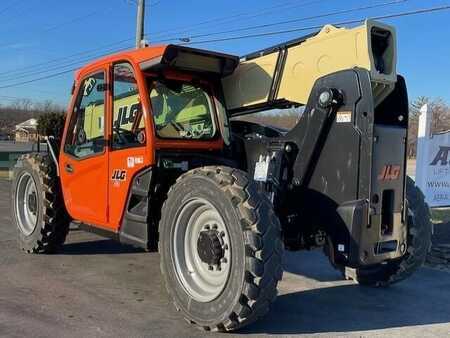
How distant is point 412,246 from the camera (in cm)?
537

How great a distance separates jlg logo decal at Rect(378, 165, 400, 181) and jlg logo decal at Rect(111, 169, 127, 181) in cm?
248

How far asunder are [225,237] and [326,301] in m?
1.64

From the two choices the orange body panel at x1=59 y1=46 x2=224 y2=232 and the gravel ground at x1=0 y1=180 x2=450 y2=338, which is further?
the orange body panel at x1=59 y1=46 x2=224 y2=232

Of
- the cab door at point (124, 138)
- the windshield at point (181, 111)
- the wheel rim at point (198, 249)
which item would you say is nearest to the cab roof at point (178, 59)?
the cab door at point (124, 138)

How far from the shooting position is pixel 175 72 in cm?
562

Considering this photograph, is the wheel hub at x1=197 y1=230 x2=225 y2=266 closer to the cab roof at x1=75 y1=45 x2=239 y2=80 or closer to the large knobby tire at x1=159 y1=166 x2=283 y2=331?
the large knobby tire at x1=159 y1=166 x2=283 y2=331

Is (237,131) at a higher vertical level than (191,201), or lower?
higher

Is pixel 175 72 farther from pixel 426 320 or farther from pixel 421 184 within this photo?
pixel 421 184

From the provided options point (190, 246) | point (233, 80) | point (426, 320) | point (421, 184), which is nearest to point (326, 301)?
point (426, 320)

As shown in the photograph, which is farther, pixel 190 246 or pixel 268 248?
pixel 190 246

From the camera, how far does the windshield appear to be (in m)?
5.50

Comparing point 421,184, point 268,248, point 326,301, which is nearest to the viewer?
point 268,248

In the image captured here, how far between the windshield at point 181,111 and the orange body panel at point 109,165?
0.35ft

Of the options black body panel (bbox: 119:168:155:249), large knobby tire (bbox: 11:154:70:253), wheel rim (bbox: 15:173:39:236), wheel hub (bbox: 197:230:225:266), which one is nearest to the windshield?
black body panel (bbox: 119:168:155:249)
